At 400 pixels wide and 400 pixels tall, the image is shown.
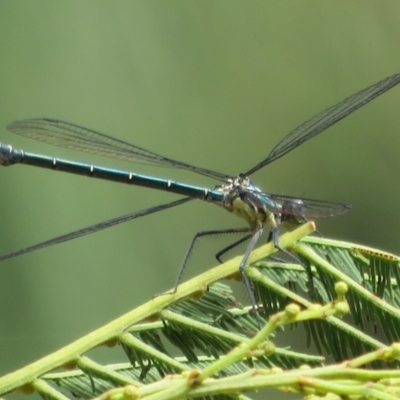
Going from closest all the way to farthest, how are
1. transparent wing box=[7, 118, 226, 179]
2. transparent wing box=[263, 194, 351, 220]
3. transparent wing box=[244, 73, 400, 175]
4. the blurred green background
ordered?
transparent wing box=[263, 194, 351, 220], transparent wing box=[244, 73, 400, 175], transparent wing box=[7, 118, 226, 179], the blurred green background

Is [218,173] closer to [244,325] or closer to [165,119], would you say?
[244,325]

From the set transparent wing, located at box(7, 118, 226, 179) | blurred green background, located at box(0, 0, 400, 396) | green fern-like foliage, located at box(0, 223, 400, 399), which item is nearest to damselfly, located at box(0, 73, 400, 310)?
transparent wing, located at box(7, 118, 226, 179)

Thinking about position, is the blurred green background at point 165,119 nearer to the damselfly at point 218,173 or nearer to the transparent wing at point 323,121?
the damselfly at point 218,173

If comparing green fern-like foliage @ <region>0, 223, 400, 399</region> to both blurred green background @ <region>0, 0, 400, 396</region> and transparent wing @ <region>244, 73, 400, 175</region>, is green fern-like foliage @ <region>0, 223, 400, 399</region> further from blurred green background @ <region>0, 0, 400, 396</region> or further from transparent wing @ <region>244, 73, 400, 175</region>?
blurred green background @ <region>0, 0, 400, 396</region>

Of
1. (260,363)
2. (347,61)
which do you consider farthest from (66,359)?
(347,61)

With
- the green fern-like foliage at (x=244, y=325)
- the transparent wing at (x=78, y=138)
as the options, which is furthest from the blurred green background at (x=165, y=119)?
the green fern-like foliage at (x=244, y=325)
